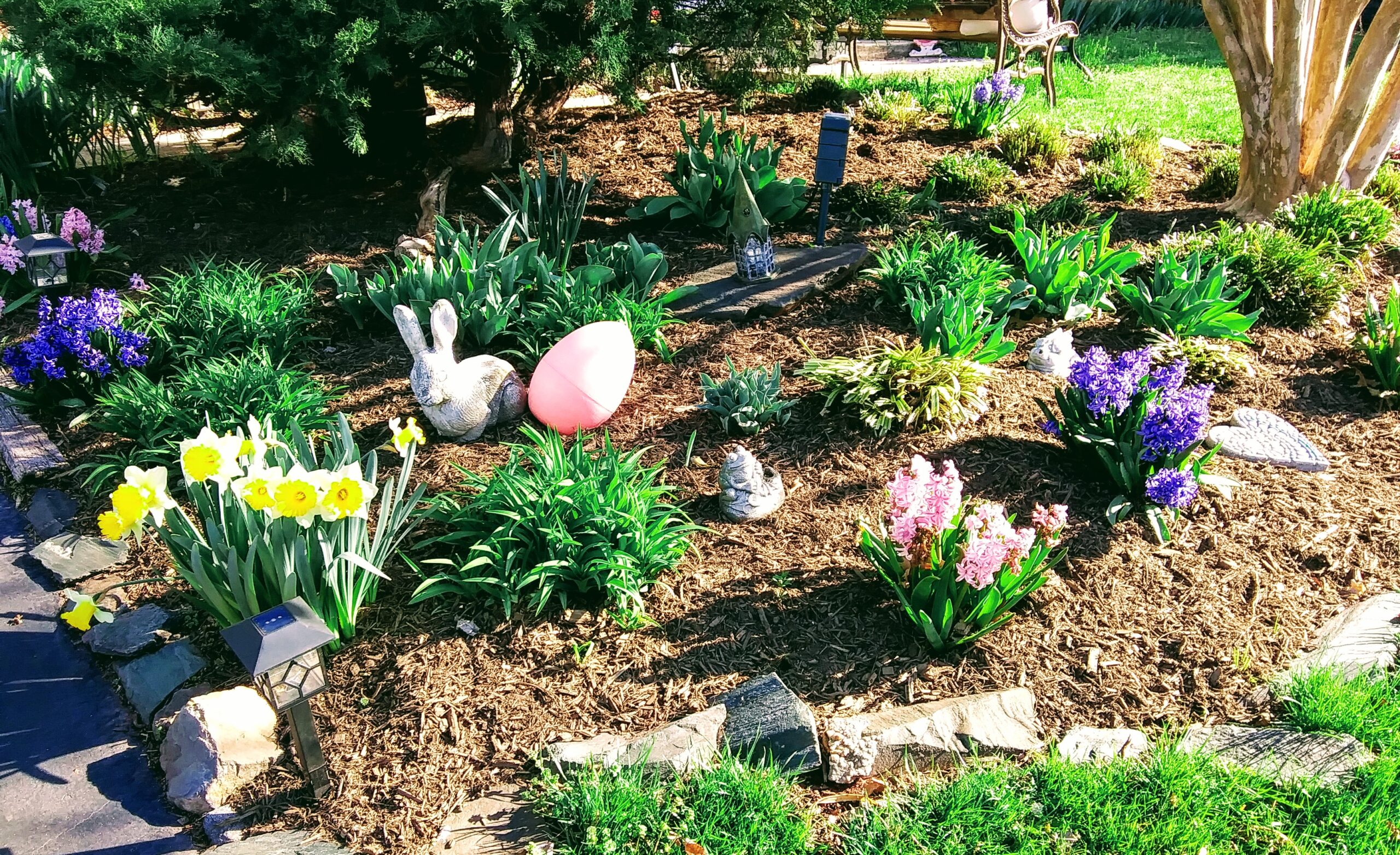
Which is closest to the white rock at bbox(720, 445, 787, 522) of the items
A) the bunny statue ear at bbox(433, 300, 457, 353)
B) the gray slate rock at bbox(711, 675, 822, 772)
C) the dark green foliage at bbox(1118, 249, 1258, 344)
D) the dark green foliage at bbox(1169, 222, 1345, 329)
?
the gray slate rock at bbox(711, 675, 822, 772)

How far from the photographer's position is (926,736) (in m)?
2.81

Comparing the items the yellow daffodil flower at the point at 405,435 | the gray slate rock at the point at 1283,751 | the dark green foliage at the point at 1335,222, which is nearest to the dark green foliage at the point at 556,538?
the yellow daffodil flower at the point at 405,435

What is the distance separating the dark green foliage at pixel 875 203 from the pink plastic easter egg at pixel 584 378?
2036 mm

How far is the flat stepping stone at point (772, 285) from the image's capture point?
4723mm

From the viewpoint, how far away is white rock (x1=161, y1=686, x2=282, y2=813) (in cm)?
270

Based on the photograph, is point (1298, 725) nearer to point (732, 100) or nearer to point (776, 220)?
point (776, 220)

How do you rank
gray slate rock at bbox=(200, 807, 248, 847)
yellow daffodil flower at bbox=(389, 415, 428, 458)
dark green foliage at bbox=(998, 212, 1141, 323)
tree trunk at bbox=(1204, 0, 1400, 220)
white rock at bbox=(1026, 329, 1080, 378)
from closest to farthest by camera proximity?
gray slate rock at bbox=(200, 807, 248, 847)
yellow daffodil flower at bbox=(389, 415, 428, 458)
white rock at bbox=(1026, 329, 1080, 378)
dark green foliage at bbox=(998, 212, 1141, 323)
tree trunk at bbox=(1204, 0, 1400, 220)

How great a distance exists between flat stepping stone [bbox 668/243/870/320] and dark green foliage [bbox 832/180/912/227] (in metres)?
0.38

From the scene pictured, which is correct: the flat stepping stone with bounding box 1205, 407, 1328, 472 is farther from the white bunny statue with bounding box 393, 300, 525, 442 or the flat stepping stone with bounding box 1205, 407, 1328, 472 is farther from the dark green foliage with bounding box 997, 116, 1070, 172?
the white bunny statue with bounding box 393, 300, 525, 442

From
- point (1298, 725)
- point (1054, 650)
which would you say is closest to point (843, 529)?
point (1054, 650)

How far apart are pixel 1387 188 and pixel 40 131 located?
7.64 m

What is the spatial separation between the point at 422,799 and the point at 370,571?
747mm

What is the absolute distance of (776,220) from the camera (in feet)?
17.9

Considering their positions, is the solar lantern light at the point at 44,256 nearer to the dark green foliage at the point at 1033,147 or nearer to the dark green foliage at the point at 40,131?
the dark green foliage at the point at 40,131
